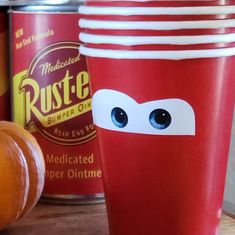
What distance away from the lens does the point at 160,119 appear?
593 millimetres

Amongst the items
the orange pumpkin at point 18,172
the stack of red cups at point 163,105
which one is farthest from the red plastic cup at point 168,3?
the orange pumpkin at point 18,172

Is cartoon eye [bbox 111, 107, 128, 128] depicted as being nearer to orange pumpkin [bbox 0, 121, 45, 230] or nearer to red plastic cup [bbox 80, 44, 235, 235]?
red plastic cup [bbox 80, 44, 235, 235]

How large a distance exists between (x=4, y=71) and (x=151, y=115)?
1.00 ft

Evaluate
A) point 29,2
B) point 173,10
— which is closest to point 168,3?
point 173,10

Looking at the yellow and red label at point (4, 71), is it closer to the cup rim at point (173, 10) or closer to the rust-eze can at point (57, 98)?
the rust-eze can at point (57, 98)

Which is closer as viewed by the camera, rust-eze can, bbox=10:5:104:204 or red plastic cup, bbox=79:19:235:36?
red plastic cup, bbox=79:19:235:36

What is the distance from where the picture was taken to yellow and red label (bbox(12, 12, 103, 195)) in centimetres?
76

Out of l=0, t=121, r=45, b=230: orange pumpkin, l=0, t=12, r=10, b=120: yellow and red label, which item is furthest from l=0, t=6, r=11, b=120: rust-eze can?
l=0, t=121, r=45, b=230: orange pumpkin

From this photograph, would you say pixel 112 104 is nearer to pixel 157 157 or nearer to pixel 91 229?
pixel 157 157

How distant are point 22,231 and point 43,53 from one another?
0.72 feet

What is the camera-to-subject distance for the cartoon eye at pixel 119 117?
0.61 metres

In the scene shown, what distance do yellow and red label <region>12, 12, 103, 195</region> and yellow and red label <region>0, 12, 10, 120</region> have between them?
36 mm

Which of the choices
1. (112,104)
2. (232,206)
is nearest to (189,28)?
(112,104)

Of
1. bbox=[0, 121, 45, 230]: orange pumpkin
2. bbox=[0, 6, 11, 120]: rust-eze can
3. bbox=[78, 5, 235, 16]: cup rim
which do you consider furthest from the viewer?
bbox=[0, 6, 11, 120]: rust-eze can
